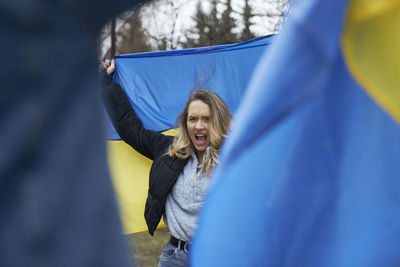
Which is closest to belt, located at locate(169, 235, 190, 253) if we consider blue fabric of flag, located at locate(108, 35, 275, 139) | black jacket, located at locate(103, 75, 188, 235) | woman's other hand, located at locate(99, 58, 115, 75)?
black jacket, located at locate(103, 75, 188, 235)

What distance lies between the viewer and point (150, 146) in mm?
3123

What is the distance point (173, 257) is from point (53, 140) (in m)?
2.24

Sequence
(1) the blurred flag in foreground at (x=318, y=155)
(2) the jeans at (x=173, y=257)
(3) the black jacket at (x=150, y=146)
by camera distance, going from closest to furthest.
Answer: (1) the blurred flag in foreground at (x=318, y=155)
(2) the jeans at (x=173, y=257)
(3) the black jacket at (x=150, y=146)

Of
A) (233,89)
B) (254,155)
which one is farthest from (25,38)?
(233,89)

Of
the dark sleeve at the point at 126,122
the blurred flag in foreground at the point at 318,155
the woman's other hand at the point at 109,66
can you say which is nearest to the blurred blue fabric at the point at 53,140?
the blurred flag in foreground at the point at 318,155

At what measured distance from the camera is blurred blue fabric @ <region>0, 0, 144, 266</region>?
54 centimetres

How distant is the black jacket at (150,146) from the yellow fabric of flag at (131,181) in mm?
294

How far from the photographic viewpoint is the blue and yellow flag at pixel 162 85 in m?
3.59

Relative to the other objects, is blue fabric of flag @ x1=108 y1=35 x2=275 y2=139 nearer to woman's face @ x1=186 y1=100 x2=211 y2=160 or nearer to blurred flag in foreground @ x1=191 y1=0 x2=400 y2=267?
woman's face @ x1=186 y1=100 x2=211 y2=160

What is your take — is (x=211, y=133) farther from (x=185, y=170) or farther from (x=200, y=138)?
(x=185, y=170)

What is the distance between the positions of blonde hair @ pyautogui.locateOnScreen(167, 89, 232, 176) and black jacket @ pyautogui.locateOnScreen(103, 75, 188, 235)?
0.06m

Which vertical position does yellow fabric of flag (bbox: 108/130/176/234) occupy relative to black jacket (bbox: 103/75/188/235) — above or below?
below

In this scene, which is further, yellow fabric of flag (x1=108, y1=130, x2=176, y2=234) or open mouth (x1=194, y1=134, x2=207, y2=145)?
yellow fabric of flag (x1=108, y1=130, x2=176, y2=234)

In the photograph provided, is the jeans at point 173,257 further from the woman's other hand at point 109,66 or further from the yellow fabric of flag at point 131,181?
the woman's other hand at point 109,66
